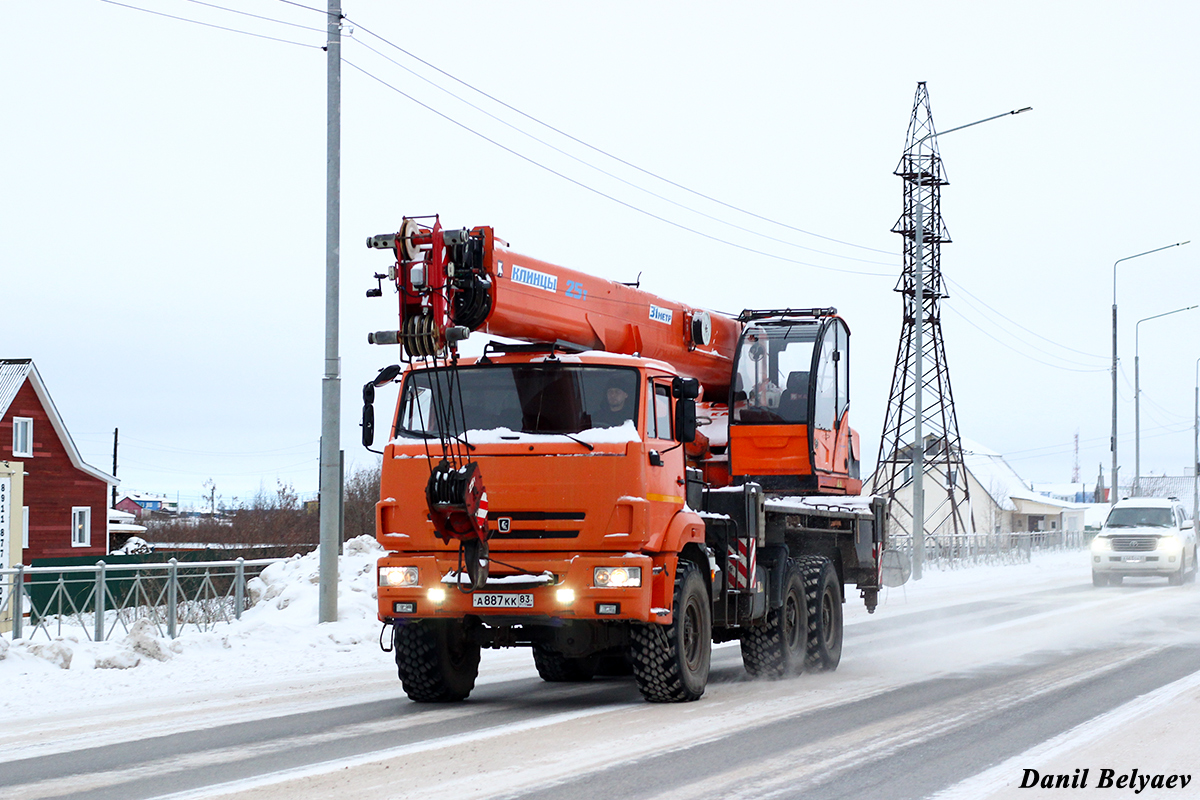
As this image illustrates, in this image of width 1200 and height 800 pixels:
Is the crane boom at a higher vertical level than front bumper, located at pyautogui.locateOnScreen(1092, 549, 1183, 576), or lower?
higher

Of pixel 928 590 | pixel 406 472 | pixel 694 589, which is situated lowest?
pixel 928 590

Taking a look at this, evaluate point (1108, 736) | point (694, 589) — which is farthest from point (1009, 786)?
point (694, 589)

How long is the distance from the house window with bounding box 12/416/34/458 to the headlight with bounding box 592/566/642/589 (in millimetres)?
38239

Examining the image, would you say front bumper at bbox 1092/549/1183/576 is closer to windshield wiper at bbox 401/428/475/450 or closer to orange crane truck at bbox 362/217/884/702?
orange crane truck at bbox 362/217/884/702

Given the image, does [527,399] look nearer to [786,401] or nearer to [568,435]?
[568,435]

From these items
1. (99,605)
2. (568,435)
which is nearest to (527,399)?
(568,435)

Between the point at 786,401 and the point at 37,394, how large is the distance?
36347 mm

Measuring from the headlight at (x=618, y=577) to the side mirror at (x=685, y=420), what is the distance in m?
1.32

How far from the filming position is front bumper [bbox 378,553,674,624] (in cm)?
1049

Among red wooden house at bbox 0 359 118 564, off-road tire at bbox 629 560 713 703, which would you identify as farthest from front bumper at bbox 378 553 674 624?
red wooden house at bbox 0 359 118 564

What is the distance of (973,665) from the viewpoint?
1442cm

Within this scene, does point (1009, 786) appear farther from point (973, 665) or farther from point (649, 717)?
point (973, 665)

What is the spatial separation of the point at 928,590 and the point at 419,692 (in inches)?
859

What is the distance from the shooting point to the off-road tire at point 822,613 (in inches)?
569
